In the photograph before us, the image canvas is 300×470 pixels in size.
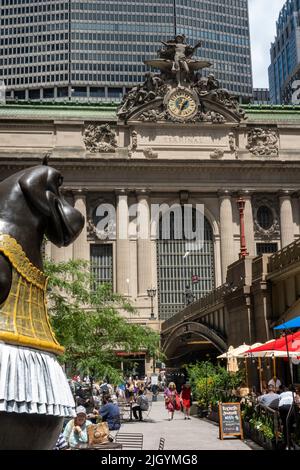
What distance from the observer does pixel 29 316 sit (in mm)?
5582

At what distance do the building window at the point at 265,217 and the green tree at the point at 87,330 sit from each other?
29.9m

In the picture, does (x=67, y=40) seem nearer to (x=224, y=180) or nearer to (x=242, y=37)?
(x=242, y=37)

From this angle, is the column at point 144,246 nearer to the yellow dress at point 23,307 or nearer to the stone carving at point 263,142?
the stone carving at point 263,142

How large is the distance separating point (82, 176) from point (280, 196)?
59.3ft

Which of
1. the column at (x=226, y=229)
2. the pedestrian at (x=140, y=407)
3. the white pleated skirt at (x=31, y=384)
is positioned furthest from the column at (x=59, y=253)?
the white pleated skirt at (x=31, y=384)

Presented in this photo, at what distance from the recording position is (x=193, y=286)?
55.3 meters

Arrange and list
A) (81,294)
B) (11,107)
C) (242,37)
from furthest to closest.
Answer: (242,37) → (11,107) → (81,294)

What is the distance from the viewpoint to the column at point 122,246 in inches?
2089

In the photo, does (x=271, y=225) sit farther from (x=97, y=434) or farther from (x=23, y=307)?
(x=23, y=307)

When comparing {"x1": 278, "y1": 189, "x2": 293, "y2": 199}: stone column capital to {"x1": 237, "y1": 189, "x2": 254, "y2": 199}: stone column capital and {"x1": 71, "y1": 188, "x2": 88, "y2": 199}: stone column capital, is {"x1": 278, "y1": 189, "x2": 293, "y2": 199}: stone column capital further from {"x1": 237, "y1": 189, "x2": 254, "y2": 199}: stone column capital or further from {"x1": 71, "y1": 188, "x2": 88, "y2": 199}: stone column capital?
{"x1": 71, "y1": 188, "x2": 88, "y2": 199}: stone column capital

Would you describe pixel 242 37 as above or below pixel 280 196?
above

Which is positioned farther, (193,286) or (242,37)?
(242,37)
